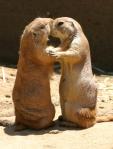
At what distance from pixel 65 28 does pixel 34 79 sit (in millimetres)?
665

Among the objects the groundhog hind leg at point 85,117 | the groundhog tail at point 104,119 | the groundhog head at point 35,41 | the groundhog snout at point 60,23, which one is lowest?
the groundhog tail at point 104,119

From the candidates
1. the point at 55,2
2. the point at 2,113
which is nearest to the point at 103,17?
the point at 55,2

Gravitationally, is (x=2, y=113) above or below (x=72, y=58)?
below

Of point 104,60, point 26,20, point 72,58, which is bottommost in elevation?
point 104,60

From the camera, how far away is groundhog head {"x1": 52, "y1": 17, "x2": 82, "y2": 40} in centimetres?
680

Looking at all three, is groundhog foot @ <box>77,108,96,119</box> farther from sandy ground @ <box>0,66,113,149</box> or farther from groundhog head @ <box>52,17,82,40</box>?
groundhog head @ <box>52,17,82,40</box>

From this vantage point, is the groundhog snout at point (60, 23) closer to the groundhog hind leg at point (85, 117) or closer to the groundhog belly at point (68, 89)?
the groundhog belly at point (68, 89)

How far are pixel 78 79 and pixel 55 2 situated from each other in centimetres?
545

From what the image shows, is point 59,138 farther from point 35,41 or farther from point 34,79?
point 35,41

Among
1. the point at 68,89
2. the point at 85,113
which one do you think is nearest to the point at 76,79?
the point at 68,89

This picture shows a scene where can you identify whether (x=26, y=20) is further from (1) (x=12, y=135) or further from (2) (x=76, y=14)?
(1) (x=12, y=135)

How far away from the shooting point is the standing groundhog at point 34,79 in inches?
264

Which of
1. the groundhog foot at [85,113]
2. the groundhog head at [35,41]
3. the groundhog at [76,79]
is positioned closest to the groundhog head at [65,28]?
the groundhog at [76,79]

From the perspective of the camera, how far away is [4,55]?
1228cm
